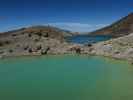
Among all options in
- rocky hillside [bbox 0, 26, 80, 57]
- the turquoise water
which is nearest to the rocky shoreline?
rocky hillside [bbox 0, 26, 80, 57]

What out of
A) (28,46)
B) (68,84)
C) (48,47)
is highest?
(28,46)

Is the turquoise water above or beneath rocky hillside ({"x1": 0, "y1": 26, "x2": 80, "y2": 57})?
beneath

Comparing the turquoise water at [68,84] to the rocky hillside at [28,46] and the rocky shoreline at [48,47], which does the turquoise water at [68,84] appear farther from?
the rocky hillside at [28,46]

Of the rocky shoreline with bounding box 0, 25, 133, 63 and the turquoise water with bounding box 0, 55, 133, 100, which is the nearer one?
the turquoise water with bounding box 0, 55, 133, 100

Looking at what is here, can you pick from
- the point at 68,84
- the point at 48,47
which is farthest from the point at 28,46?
the point at 68,84

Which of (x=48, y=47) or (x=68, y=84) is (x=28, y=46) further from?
(x=68, y=84)

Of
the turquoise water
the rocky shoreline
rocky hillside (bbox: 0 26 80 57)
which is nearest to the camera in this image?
the turquoise water

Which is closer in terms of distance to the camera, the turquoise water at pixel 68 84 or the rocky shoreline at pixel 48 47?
the turquoise water at pixel 68 84

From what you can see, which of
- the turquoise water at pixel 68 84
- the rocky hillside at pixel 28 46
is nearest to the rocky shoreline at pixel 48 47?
the rocky hillside at pixel 28 46

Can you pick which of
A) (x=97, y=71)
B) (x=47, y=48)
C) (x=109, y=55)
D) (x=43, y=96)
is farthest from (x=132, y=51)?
(x=43, y=96)

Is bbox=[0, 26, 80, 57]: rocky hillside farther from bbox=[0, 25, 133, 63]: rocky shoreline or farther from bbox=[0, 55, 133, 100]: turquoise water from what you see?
bbox=[0, 55, 133, 100]: turquoise water

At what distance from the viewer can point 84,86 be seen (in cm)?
1736

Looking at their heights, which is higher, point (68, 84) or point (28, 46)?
point (28, 46)

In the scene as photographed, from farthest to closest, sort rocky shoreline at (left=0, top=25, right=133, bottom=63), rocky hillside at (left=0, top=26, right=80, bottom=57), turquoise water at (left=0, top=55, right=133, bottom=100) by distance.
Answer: rocky hillside at (left=0, top=26, right=80, bottom=57)
rocky shoreline at (left=0, top=25, right=133, bottom=63)
turquoise water at (left=0, top=55, right=133, bottom=100)
